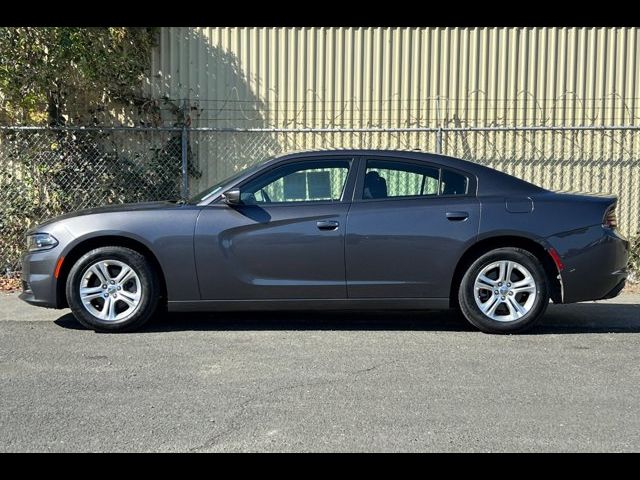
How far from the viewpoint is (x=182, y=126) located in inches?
396

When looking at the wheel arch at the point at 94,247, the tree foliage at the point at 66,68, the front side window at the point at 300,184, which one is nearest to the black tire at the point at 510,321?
the front side window at the point at 300,184

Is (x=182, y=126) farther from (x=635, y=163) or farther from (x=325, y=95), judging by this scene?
(x=635, y=163)

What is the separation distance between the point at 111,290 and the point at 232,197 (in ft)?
4.35

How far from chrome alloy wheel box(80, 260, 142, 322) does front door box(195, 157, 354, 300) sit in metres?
0.60

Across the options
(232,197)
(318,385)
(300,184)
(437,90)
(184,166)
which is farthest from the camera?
(437,90)

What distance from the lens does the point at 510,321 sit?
21.6 ft

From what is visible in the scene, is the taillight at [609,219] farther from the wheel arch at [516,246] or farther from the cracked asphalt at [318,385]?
the cracked asphalt at [318,385]

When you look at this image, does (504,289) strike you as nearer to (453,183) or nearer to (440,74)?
(453,183)

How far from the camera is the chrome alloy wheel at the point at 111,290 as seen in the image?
6.57 m

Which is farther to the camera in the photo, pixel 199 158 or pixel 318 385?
pixel 199 158

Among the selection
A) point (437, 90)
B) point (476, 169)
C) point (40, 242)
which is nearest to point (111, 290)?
point (40, 242)

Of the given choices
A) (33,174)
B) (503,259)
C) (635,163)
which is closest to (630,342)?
(503,259)

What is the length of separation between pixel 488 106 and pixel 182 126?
4.05 meters

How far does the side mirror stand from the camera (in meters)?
6.47
